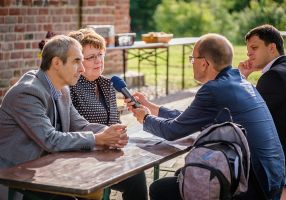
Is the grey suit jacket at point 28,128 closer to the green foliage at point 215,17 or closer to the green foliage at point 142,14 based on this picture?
the green foliage at point 215,17

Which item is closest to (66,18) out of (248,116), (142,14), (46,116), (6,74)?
(6,74)

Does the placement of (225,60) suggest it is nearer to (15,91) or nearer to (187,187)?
(187,187)

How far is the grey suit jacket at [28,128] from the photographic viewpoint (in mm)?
3635

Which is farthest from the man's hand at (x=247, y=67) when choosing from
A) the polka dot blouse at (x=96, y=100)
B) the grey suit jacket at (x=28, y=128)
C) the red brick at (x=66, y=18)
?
the red brick at (x=66, y=18)

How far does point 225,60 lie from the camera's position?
12.9 feet

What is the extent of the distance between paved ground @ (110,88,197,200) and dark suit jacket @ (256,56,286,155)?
2.75 ft

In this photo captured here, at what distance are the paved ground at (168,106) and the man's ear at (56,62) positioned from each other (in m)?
0.83

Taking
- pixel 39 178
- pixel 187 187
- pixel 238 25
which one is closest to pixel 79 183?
pixel 39 178

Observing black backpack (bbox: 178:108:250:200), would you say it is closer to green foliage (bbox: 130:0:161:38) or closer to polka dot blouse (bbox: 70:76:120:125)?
polka dot blouse (bbox: 70:76:120:125)

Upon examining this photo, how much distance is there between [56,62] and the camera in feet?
12.6

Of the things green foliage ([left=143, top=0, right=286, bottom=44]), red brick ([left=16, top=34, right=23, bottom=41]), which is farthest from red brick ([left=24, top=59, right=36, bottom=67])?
green foliage ([left=143, top=0, right=286, bottom=44])

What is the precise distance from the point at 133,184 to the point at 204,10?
17.6 meters

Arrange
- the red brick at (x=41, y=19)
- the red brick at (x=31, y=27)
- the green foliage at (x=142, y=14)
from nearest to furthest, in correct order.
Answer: the red brick at (x=31, y=27)
the red brick at (x=41, y=19)
the green foliage at (x=142, y=14)

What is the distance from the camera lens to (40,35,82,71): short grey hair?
12.5 feet
